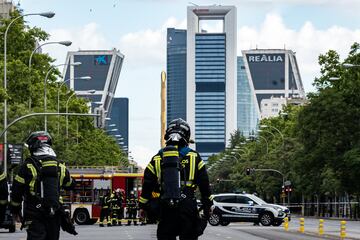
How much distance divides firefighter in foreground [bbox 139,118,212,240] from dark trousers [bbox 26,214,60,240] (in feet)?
5.05

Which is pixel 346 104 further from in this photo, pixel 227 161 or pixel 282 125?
pixel 227 161

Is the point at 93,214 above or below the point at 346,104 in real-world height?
below

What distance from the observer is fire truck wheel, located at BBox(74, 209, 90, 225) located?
58.1m

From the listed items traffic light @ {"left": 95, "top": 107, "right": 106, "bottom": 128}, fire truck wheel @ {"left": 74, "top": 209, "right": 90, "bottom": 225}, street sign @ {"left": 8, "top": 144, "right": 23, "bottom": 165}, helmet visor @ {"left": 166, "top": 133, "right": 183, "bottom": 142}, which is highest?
traffic light @ {"left": 95, "top": 107, "right": 106, "bottom": 128}

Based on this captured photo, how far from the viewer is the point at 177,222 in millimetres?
11773

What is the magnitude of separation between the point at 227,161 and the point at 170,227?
180 meters

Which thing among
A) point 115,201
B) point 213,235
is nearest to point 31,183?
point 213,235

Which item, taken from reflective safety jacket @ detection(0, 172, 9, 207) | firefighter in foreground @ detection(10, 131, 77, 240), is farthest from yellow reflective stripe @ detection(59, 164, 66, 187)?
reflective safety jacket @ detection(0, 172, 9, 207)

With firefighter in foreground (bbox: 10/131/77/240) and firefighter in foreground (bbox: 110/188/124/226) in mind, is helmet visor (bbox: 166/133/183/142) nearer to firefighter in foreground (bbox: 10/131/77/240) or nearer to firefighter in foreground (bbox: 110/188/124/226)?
firefighter in foreground (bbox: 10/131/77/240)

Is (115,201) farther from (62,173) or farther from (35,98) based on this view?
(62,173)

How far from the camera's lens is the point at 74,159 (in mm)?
89438

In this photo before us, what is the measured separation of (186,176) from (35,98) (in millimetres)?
59484

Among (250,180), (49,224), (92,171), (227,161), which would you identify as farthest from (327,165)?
(227,161)

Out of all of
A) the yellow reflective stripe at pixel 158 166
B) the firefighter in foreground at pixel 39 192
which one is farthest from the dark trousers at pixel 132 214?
the yellow reflective stripe at pixel 158 166
